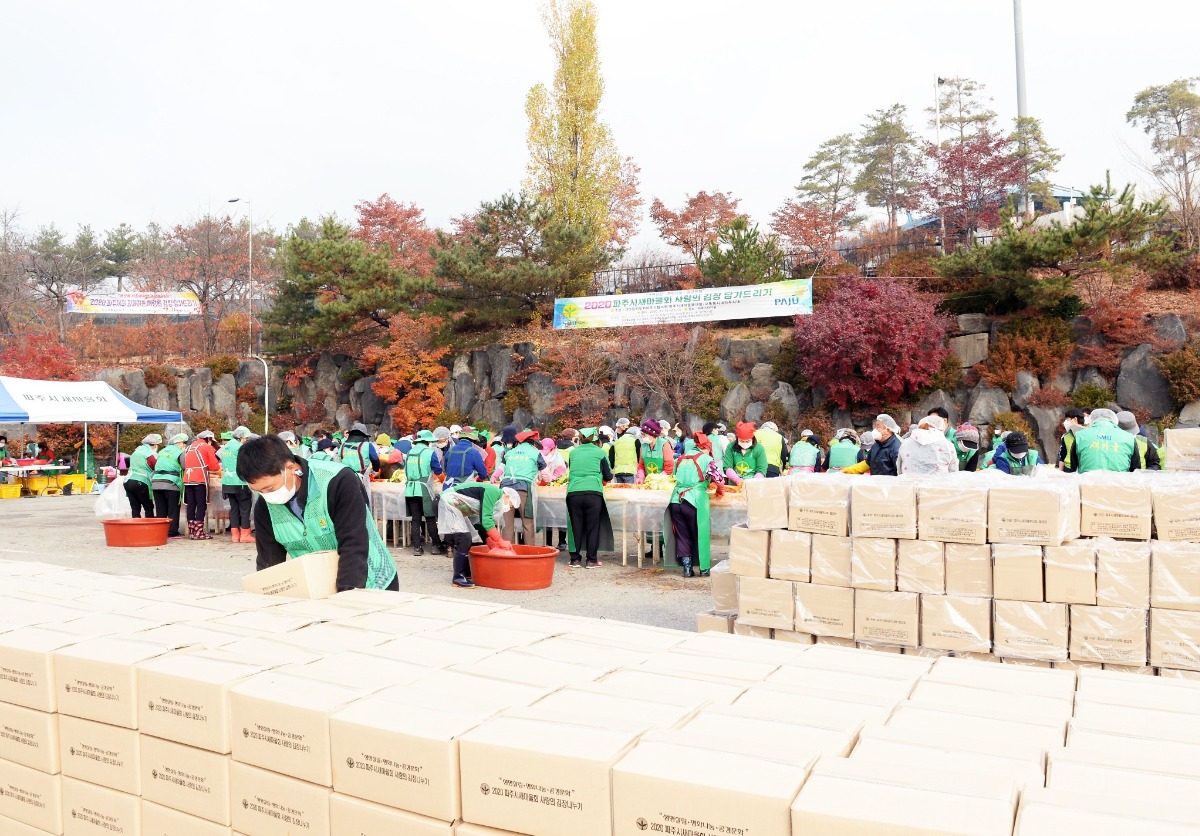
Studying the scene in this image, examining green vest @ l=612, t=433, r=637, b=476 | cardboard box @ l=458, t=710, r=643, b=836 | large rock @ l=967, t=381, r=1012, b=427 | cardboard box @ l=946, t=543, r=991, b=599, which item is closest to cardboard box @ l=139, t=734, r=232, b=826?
cardboard box @ l=458, t=710, r=643, b=836

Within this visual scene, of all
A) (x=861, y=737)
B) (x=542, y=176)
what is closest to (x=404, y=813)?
(x=861, y=737)

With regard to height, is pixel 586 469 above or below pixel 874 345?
below

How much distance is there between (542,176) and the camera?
3519cm

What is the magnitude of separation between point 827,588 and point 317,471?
3.49 meters

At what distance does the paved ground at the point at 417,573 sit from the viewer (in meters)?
9.23

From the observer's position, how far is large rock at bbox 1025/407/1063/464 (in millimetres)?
20875

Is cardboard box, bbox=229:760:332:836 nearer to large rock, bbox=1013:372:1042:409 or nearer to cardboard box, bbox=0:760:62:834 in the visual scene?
cardboard box, bbox=0:760:62:834

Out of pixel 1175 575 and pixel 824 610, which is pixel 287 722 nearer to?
pixel 824 610

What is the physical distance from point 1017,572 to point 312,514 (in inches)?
165

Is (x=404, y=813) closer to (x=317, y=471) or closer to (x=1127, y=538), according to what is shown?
(x=317, y=471)

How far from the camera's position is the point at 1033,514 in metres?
5.38

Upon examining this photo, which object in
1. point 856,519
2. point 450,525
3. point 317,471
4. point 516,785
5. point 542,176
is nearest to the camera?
point 516,785

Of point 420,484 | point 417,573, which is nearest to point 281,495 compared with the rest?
point 417,573

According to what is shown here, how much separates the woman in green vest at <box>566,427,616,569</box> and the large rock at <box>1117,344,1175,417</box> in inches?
607
